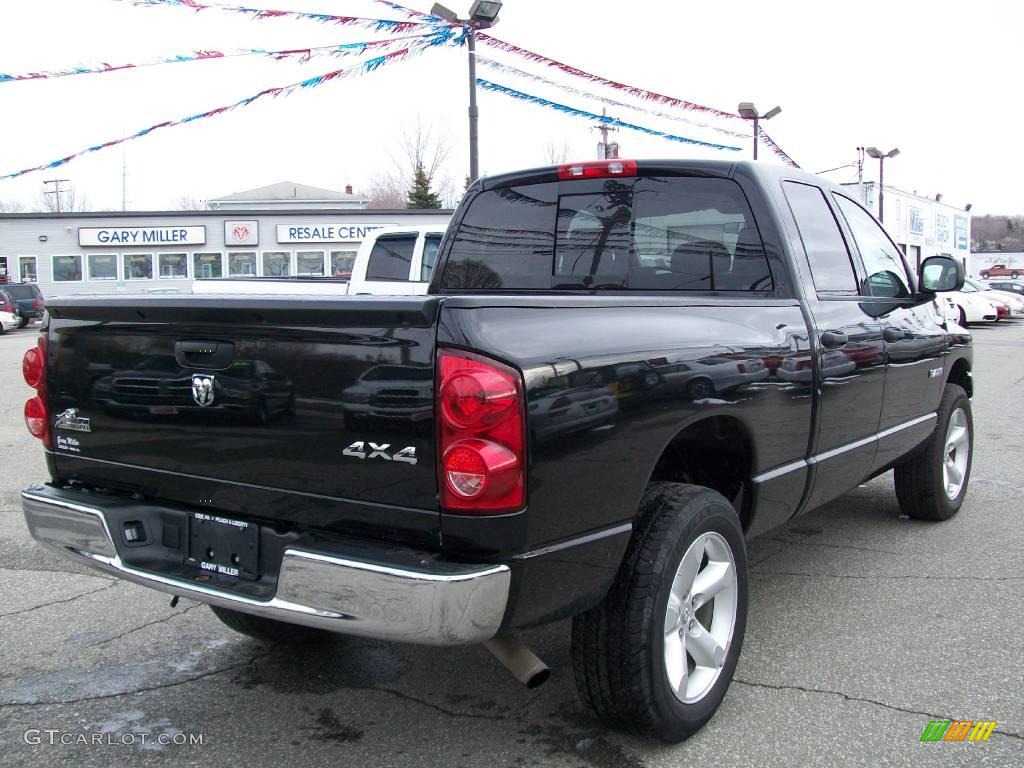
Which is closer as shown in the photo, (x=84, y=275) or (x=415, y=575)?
(x=415, y=575)

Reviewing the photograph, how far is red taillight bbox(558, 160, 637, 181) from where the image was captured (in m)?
3.95

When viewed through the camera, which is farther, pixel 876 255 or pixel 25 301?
pixel 25 301

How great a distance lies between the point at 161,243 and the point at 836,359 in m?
39.6

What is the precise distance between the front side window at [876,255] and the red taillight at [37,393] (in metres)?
3.46

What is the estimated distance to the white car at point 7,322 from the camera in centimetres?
2886

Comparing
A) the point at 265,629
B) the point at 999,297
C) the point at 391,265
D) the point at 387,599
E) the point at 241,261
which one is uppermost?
the point at 241,261

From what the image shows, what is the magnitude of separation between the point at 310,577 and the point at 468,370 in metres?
0.70

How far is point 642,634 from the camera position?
2.69m

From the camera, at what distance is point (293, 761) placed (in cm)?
284

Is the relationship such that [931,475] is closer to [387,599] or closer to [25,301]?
[387,599]

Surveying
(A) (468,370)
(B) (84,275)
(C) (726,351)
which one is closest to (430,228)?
(C) (726,351)

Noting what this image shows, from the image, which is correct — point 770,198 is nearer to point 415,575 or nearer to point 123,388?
point 415,575

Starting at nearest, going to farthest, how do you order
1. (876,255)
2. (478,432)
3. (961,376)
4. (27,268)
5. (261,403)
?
1. (478,432)
2. (261,403)
3. (876,255)
4. (961,376)
5. (27,268)

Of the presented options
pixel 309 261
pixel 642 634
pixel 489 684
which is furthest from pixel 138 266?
pixel 642 634
